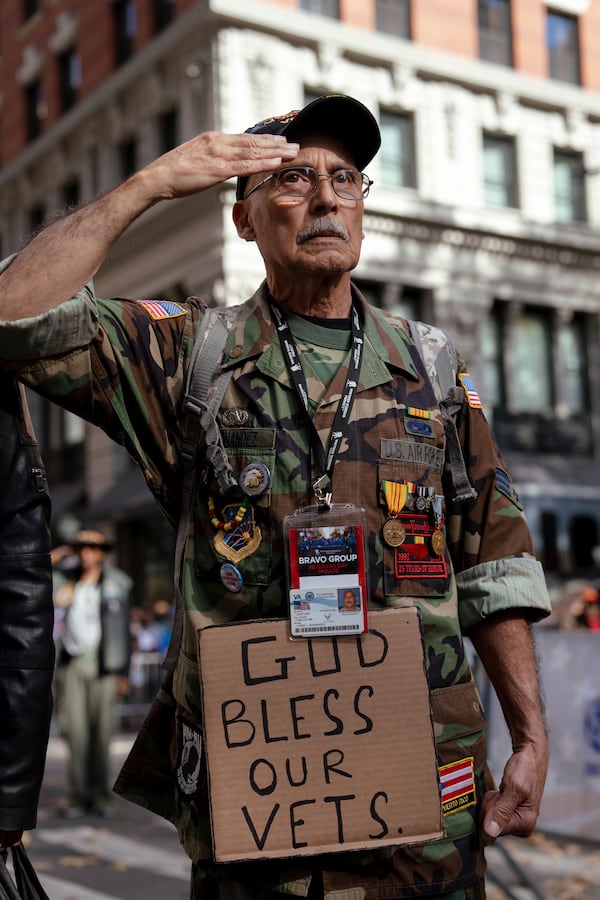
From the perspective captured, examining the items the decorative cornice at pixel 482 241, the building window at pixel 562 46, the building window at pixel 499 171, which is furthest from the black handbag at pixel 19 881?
the building window at pixel 562 46

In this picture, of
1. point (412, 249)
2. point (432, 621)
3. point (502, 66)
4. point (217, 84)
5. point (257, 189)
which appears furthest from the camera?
point (502, 66)

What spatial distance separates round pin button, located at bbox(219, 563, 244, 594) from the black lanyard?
23 cm

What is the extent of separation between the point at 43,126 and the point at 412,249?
11.6m

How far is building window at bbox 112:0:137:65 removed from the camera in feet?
87.0

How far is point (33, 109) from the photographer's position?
3094cm

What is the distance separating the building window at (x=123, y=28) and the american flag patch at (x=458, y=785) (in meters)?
26.3

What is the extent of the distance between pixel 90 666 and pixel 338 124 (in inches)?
288

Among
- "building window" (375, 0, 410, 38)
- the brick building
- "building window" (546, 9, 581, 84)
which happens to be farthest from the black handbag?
"building window" (546, 9, 581, 84)

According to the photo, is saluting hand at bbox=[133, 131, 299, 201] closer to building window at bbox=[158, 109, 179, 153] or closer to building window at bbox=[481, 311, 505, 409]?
building window at bbox=[481, 311, 505, 409]

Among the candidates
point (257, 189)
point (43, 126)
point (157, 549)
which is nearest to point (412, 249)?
point (157, 549)

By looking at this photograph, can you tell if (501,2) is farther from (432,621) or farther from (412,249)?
(432,621)

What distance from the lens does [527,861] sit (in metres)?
6.79

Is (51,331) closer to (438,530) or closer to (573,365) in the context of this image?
(438,530)

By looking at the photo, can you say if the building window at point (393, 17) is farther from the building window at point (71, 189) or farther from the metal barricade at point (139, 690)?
the metal barricade at point (139, 690)
